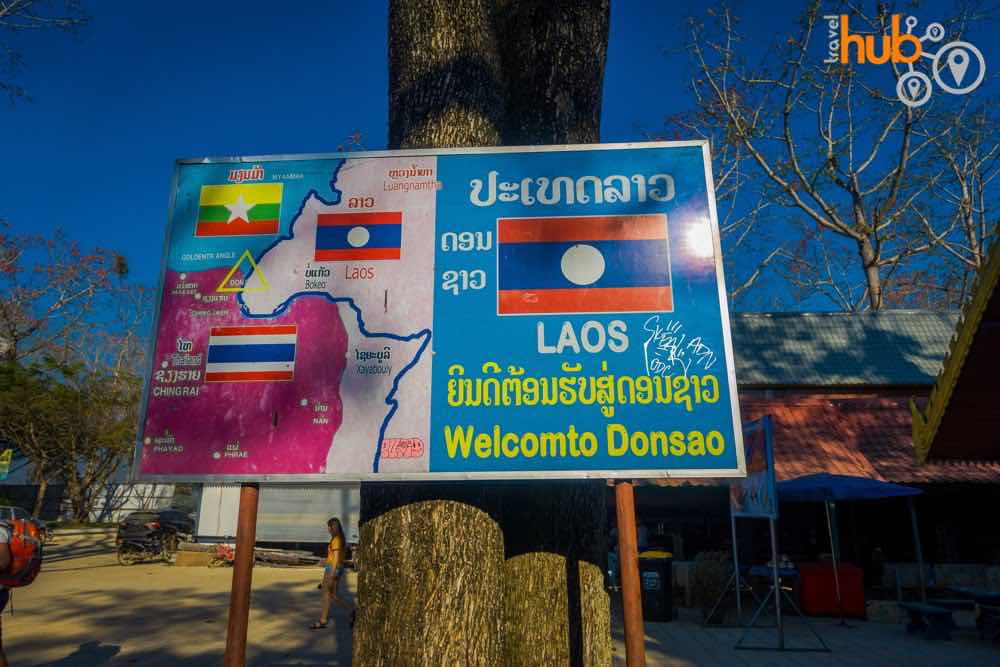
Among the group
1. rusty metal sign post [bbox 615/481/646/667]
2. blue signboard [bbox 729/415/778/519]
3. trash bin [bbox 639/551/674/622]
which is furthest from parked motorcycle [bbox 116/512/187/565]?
rusty metal sign post [bbox 615/481/646/667]

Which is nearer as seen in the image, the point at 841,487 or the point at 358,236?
the point at 358,236

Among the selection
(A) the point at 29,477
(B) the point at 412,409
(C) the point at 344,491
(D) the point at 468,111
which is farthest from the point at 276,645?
(A) the point at 29,477

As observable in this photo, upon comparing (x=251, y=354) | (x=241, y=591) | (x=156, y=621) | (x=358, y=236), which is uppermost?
(x=358, y=236)

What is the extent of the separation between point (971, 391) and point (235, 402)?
6.97m

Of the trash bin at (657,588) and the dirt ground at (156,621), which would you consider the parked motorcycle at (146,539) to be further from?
the trash bin at (657,588)

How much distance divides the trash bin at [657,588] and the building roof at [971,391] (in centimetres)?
516

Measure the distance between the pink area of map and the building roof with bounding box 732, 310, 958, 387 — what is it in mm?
14225

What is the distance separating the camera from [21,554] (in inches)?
184

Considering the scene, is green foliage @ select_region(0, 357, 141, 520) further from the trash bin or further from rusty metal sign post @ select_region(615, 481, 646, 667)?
rusty metal sign post @ select_region(615, 481, 646, 667)

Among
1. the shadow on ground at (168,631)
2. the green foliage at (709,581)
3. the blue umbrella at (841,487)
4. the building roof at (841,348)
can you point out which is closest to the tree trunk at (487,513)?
the shadow on ground at (168,631)

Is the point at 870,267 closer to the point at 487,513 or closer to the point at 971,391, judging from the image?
the point at 971,391

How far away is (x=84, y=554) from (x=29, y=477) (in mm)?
17034

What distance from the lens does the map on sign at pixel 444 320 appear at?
297cm

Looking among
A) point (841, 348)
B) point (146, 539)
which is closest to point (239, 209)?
A: point (841, 348)
